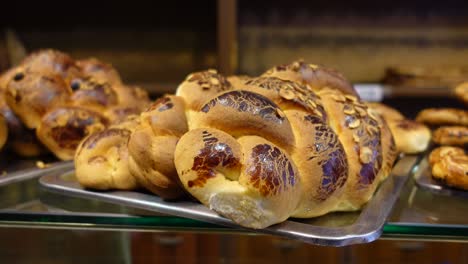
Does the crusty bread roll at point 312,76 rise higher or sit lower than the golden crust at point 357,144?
higher

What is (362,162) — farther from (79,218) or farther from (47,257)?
(47,257)

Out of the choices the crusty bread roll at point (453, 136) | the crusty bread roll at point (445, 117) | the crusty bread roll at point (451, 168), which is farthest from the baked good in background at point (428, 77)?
the crusty bread roll at point (451, 168)

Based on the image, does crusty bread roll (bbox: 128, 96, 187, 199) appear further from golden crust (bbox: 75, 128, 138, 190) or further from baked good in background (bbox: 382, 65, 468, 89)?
baked good in background (bbox: 382, 65, 468, 89)

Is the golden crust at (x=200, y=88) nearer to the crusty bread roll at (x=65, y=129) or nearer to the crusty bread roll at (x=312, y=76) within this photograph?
the crusty bread roll at (x=312, y=76)

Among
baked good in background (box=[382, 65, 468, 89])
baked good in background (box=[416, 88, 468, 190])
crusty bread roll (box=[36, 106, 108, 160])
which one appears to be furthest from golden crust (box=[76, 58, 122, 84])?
baked good in background (box=[382, 65, 468, 89])

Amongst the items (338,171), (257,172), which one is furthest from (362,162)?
(257,172)

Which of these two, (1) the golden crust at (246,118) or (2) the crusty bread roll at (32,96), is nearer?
(1) the golden crust at (246,118)
